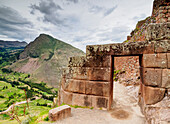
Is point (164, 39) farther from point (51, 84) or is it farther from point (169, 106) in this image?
point (51, 84)

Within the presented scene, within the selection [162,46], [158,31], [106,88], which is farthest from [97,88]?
[158,31]

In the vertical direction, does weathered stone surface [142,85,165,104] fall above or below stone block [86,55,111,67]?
below

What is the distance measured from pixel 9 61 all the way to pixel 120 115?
20796 cm

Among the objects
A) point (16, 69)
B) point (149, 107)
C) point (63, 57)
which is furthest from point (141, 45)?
point (16, 69)

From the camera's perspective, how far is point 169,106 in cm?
368

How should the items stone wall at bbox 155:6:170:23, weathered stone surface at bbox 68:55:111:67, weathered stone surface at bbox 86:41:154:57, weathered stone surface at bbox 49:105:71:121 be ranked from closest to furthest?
weathered stone surface at bbox 49:105:71:121, weathered stone surface at bbox 86:41:154:57, weathered stone surface at bbox 68:55:111:67, stone wall at bbox 155:6:170:23

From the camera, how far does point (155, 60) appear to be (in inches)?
156

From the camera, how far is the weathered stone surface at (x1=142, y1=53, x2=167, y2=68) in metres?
3.86

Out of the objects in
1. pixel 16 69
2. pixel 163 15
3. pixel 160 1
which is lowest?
pixel 16 69

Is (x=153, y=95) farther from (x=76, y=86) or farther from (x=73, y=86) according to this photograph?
(x=73, y=86)

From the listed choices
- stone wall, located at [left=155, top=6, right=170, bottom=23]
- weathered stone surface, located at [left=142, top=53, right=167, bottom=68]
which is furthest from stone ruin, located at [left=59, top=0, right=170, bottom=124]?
stone wall, located at [left=155, top=6, right=170, bottom=23]

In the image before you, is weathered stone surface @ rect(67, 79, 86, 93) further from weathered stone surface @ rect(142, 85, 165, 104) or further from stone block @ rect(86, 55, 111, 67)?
weathered stone surface @ rect(142, 85, 165, 104)

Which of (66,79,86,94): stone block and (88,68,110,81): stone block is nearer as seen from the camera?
(88,68,110,81): stone block

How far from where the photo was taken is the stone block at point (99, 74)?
187 inches
